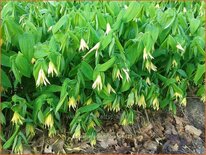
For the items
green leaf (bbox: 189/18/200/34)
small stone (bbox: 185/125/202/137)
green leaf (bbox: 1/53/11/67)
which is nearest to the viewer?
green leaf (bbox: 1/53/11/67)

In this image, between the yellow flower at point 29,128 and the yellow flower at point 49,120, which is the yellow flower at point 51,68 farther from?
the yellow flower at point 29,128

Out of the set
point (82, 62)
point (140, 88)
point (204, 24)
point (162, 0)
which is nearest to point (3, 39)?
point (82, 62)

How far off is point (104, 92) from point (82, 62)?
0.57 ft

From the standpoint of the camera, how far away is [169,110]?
221 centimetres

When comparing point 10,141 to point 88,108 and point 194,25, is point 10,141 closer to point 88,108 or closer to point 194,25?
point 88,108

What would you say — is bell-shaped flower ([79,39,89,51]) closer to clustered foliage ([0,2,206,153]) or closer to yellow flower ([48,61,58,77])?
clustered foliage ([0,2,206,153])

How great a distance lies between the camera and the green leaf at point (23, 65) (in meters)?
1.73

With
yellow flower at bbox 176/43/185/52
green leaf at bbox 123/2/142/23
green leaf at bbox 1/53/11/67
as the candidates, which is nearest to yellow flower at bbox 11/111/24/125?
green leaf at bbox 1/53/11/67

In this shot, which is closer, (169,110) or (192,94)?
(169,110)

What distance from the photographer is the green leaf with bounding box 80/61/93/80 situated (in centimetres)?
177

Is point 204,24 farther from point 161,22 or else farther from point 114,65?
point 114,65

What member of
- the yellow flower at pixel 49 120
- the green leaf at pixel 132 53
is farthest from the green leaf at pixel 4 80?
the green leaf at pixel 132 53

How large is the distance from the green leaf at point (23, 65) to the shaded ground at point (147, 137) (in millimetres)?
371

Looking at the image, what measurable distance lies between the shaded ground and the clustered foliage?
6 cm
